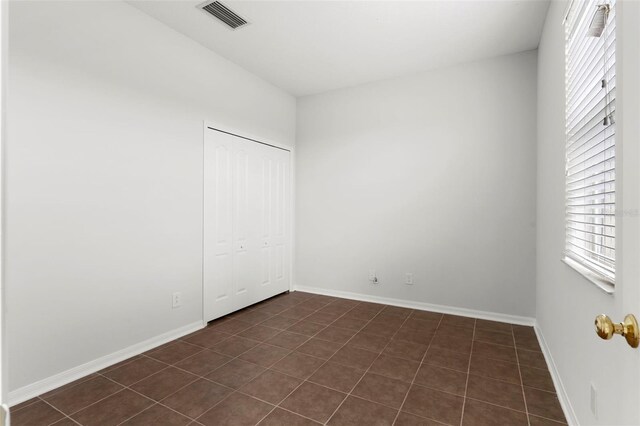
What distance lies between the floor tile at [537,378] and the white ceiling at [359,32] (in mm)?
2949

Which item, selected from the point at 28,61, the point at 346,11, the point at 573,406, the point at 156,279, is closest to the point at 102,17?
the point at 28,61

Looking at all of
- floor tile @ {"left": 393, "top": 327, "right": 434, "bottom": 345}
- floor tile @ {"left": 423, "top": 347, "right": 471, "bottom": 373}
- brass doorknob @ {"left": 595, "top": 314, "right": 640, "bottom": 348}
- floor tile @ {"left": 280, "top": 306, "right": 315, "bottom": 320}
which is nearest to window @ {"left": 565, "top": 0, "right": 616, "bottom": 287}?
brass doorknob @ {"left": 595, "top": 314, "right": 640, "bottom": 348}

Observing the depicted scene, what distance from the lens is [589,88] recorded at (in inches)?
61.7

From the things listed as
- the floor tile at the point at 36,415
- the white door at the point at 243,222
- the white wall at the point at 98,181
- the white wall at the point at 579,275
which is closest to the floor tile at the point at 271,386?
the floor tile at the point at 36,415

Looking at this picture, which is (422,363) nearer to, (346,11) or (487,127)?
(487,127)

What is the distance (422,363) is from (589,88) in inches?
83.9

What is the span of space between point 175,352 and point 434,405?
210 centimetres

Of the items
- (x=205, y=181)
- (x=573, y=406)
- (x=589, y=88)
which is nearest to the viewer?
(x=589, y=88)

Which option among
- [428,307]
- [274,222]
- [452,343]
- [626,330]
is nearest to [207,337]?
[274,222]

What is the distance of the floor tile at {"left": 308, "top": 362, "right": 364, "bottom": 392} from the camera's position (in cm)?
223

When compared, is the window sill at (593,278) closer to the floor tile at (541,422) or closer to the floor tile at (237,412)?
the floor tile at (541,422)

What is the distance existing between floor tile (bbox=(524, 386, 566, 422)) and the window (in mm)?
914

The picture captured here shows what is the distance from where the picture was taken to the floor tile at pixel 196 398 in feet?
6.39

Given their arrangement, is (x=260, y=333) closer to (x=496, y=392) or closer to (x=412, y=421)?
(x=412, y=421)
